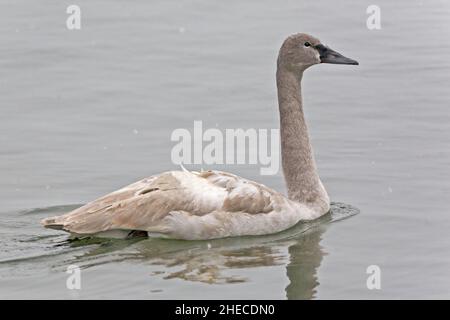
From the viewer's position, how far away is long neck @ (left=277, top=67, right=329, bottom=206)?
15211 mm

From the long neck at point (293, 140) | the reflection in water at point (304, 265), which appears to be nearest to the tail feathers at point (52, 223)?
the reflection in water at point (304, 265)

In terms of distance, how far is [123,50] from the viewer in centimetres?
2153

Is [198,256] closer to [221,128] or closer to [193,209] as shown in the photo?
[193,209]

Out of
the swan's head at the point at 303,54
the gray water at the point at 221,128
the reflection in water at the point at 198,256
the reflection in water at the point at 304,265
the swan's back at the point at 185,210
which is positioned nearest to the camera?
the reflection in water at the point at 304,265

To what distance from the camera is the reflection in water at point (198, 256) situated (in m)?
12.7

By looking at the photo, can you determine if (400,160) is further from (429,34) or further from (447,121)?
(429,34)

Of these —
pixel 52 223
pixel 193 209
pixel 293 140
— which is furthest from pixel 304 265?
pixel 52 223

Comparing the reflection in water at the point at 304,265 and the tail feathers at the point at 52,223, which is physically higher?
the tail feathers at the point at 52,223

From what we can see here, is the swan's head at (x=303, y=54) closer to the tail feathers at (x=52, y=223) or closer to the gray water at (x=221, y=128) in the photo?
the gray water at (x=221, y=128)

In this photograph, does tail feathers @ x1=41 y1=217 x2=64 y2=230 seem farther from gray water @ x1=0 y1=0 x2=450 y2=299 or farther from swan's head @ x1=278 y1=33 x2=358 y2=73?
swan's head @ x1=278 y1=33 x2=358 y2=73

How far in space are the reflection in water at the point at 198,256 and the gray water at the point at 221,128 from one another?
26 millimetres

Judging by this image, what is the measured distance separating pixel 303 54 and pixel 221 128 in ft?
9.66

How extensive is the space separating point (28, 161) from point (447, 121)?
597cm

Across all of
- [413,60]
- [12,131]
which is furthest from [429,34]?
[12,131]
